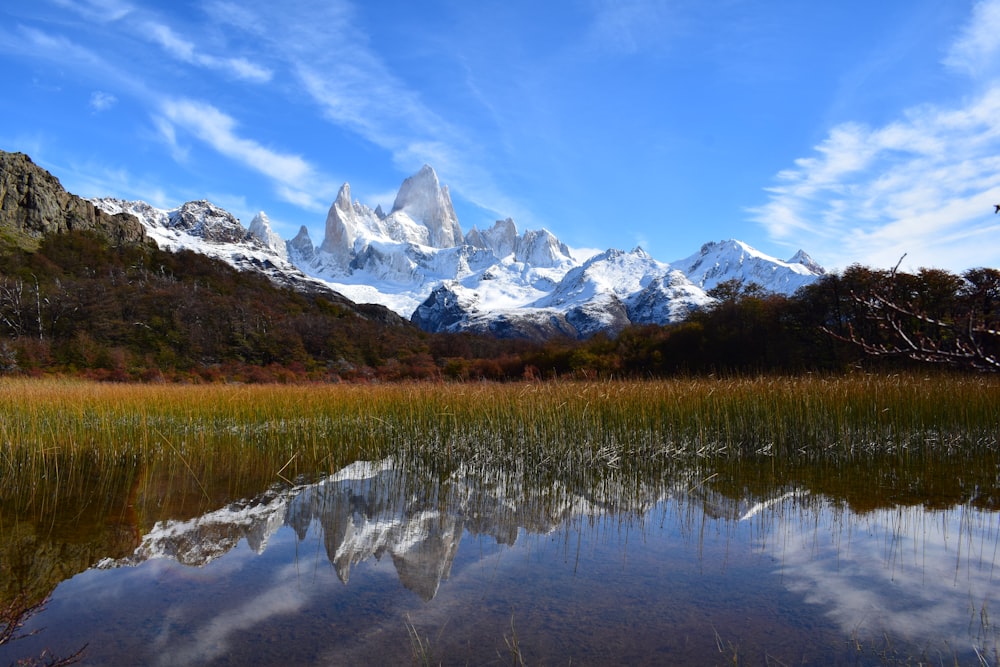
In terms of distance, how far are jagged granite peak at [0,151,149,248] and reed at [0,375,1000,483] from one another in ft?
241

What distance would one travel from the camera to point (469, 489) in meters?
6.47

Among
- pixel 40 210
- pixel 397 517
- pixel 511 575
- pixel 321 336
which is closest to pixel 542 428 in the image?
pixel 397 517

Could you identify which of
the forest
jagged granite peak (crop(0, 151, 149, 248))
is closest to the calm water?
the forest

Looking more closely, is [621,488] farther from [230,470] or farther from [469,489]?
[230,470]

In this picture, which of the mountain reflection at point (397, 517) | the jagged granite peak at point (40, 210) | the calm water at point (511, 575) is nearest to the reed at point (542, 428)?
the mountain reflection at point (397, 517)

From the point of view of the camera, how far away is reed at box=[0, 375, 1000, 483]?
795cm

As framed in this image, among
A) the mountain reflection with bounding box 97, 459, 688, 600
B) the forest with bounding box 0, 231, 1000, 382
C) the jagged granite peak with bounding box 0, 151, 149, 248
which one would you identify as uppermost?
the jagged granite peak with bounding box 0, 151, 149, 248

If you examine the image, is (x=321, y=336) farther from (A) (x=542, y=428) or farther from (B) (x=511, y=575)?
(B) (x=511, y=575)

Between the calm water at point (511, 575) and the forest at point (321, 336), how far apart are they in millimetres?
2102

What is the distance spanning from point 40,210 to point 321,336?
181 feet

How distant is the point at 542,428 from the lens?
26.8 feet

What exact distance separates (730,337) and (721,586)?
22443mm

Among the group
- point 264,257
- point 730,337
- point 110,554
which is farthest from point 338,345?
point 264,257

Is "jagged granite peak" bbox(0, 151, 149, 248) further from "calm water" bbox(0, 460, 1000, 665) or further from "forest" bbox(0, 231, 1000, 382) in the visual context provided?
"calm water" bbox(0, 460, 1000, 665)
